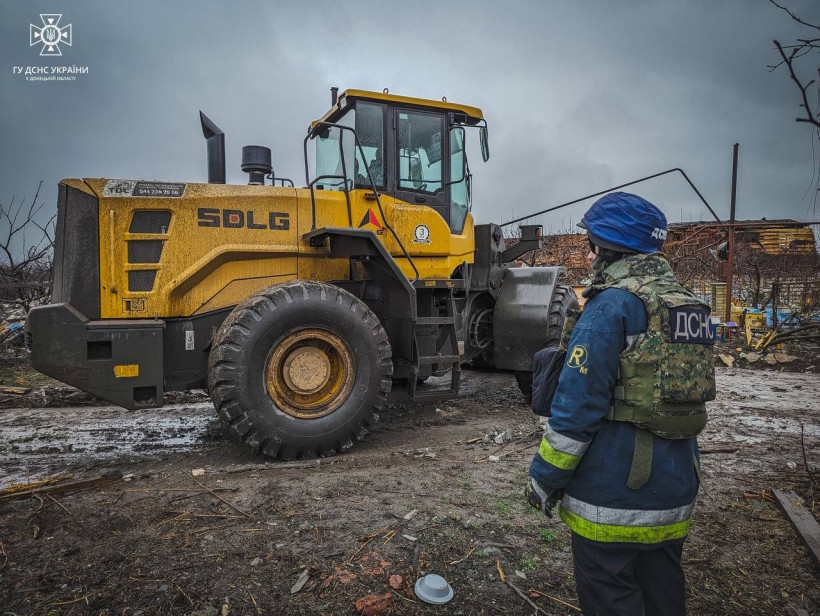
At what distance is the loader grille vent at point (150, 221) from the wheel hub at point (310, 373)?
1461 mm

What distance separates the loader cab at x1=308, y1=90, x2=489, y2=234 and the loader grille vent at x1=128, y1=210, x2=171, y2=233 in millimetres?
1643

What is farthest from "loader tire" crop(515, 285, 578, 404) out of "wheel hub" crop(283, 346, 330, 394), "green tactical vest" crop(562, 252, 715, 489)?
"green tactical vest" crop(562, 252, 715, 489)

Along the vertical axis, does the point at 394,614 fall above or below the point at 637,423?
below

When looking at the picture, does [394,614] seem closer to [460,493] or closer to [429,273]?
[460,493]

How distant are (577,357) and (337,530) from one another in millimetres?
2016

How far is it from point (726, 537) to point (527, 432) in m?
2.19

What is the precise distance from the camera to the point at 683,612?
197 centimetres

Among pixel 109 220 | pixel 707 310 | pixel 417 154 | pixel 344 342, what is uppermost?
pixel 417 154

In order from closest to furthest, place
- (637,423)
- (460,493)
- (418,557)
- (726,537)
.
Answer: (637,423)
(418,557)
(726,537)
(460,493)

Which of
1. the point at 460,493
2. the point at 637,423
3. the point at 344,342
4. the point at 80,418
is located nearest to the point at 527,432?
the point at 460,493

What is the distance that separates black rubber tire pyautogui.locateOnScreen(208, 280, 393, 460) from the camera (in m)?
4.13

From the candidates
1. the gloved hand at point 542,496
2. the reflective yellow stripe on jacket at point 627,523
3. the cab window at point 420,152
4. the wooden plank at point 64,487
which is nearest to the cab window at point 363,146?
the cab window at point 420,152

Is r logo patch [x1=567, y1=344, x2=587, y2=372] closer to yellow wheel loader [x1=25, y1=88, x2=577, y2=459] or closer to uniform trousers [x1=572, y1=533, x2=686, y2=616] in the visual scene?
uniform trousers [x1=572, y1=533, x2=686, y2=616]

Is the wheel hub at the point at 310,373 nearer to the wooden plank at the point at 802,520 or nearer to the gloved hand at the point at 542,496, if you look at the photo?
the gloved hand at the point at 542,496
